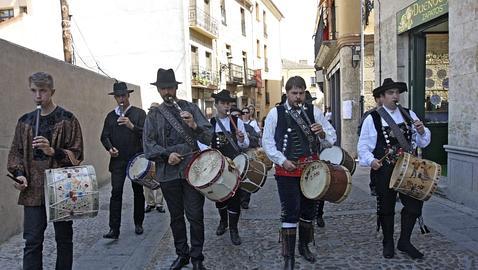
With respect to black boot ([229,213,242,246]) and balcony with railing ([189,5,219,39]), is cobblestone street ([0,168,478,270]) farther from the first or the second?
balcony with railing ([189,5,219,39])

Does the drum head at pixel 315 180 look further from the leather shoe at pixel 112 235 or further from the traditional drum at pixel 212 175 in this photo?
the leather shoe at pixel 112 235

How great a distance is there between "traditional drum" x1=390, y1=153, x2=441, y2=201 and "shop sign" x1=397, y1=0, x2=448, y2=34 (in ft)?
13.8

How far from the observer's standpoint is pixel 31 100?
651 centimetres

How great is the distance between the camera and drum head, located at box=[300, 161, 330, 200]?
4199mm

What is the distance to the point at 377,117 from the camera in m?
4.73

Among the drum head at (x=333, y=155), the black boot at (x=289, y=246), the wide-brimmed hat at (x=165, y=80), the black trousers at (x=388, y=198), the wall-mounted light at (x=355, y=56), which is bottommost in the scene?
the black boot at (x=289, y=246)

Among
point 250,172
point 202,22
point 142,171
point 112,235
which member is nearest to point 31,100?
point 142,171

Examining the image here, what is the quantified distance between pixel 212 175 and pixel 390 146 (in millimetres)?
1792

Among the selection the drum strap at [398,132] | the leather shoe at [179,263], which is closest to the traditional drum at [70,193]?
the leather shoe at [179,263]

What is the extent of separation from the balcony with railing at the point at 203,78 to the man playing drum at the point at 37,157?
72.6 ft

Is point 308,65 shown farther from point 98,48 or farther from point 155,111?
point 155,111

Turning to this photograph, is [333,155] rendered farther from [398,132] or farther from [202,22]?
[202,22]

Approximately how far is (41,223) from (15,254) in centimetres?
178

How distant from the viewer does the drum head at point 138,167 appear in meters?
5.57
